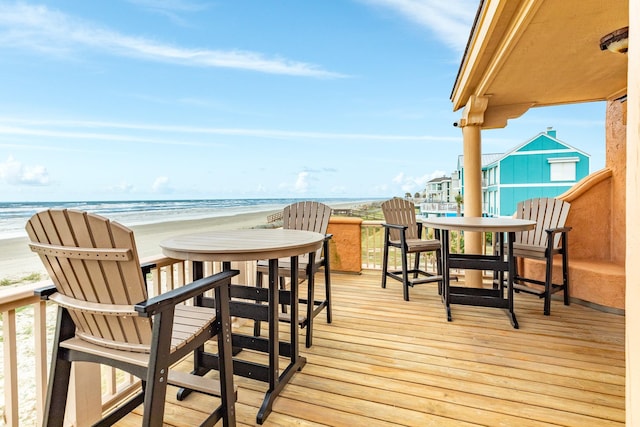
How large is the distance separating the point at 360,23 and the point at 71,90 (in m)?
16.2

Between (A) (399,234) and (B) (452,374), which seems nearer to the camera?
(B) (452,374)

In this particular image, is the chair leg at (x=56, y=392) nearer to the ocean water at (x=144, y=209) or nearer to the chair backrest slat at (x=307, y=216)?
the chair backrest slat at (x=307, y=216)

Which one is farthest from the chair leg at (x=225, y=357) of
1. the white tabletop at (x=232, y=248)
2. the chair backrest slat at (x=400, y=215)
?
the chair backrest slat at (x=400, y=215)

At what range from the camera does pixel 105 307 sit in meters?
1.15

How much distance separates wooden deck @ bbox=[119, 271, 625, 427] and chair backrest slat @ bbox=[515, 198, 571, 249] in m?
0.79

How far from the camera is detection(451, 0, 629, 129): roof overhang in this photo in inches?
77.4

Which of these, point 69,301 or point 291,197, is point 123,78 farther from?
point 69,301

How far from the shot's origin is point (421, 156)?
71.6 ft

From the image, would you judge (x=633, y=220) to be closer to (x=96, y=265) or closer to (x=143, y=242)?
(x=96, y=265)

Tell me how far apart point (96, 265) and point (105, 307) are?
16cm

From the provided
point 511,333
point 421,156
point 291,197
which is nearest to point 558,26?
point 511,333

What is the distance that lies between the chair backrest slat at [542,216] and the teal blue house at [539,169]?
31.0ft

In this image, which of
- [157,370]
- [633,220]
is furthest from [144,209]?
[633,220]

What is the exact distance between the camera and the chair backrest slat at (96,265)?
1.08 metres
